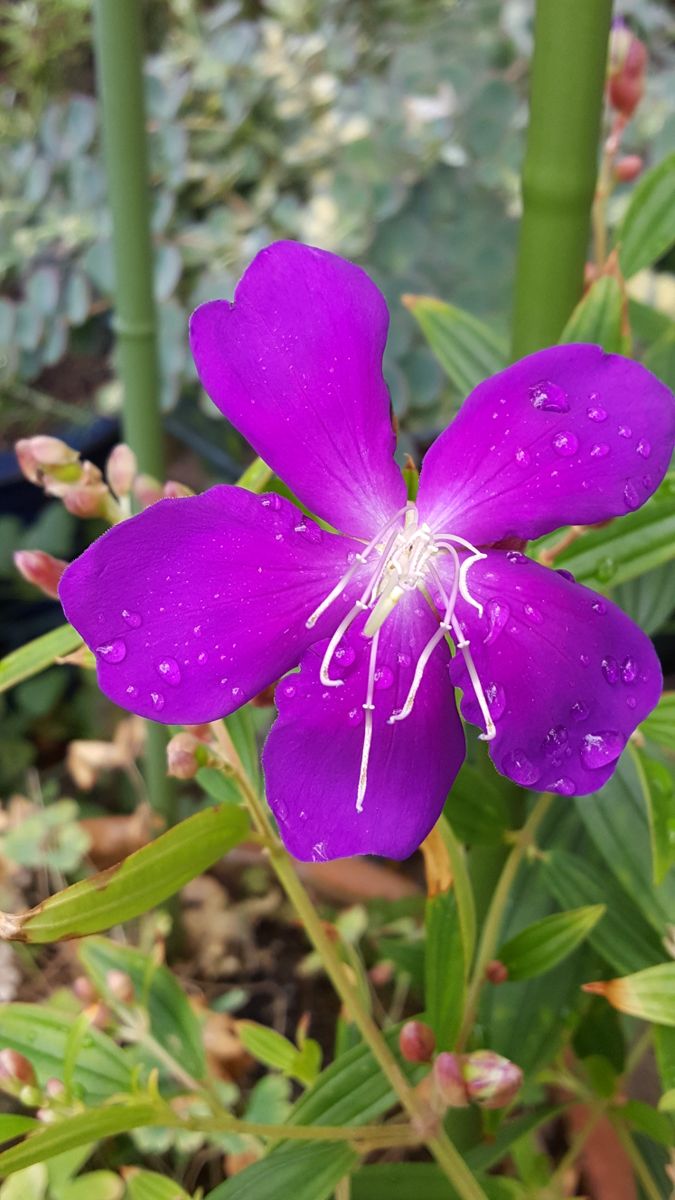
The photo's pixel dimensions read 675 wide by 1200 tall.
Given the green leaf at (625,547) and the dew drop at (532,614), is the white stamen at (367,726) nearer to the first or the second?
the dew drop at (532,614)

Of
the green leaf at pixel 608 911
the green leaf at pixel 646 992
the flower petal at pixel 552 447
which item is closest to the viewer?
the flower petal at pixel 552 447

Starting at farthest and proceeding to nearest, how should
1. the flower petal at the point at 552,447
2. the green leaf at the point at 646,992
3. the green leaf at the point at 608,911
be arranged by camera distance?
the green leaf at the point at 608,911, the green leaf at the point at 646,992, the flower petal at the point at 552,447

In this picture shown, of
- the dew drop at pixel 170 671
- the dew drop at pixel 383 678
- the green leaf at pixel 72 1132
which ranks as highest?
the dew drop at pixel 170 671

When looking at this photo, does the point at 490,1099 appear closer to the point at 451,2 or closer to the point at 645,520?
the point at 645,520

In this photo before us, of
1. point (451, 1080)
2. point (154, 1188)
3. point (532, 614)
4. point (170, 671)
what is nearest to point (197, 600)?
point (170, 671)

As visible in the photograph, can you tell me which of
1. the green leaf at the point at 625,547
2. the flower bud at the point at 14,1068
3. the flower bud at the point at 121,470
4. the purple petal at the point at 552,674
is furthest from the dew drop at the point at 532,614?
the flower bud at the point at 14,1068

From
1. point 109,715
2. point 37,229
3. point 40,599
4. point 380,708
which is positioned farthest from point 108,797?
point 380,708
